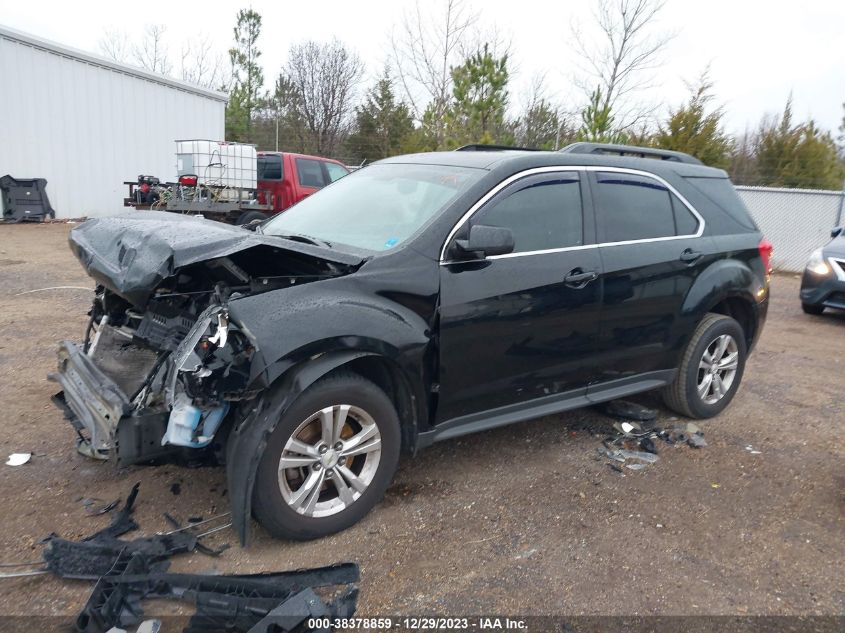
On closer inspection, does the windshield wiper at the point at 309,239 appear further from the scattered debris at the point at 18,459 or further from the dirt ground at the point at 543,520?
the scattered debris at the point at 18,459

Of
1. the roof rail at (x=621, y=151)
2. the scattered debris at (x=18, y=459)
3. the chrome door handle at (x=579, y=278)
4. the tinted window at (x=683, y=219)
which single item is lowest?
the scattered debris at (x=18, y=459)

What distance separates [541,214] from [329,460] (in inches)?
73.9

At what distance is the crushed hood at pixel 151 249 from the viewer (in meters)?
2.88

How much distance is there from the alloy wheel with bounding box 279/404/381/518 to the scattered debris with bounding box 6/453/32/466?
1771 millimetres

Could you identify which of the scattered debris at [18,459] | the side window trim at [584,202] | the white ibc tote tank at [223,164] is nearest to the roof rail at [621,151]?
the side window trim at [584,202]

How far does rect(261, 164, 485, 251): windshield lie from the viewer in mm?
3555

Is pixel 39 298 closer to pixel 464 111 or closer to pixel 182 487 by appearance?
pixel 182 487

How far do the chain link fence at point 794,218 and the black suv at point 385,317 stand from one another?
10.9 metres

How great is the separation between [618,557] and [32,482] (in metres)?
3.08

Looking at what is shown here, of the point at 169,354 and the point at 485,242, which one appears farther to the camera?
the point at 485,242

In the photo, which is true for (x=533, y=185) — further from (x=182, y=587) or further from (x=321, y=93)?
(x=321, y=93)

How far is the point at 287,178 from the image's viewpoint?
41.1 ft

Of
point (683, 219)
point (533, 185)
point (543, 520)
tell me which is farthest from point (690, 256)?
point (543, 520)

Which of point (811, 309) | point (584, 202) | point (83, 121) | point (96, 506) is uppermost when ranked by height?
point (83, 121)
